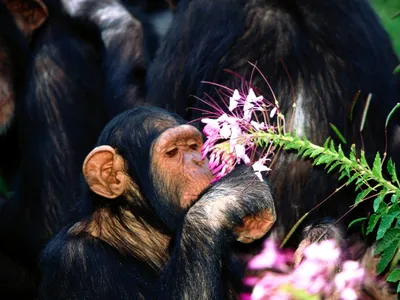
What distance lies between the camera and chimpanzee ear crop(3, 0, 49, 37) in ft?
21.1

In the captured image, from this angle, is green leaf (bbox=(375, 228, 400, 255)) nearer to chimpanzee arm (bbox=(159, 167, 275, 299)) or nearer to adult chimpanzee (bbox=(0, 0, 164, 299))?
chimpanzee arm (bbox=(159, 167, 275, 299))

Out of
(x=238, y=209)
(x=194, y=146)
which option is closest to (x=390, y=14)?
(x=194, y=146)

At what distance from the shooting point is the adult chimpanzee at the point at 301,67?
15.0 ft

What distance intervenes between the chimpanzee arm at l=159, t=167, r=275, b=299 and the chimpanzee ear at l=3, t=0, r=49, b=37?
10.8 ft

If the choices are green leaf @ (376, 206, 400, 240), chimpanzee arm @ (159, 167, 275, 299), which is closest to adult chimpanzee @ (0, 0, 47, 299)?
chimpanzee arm @ (159, 167, 275, 299)

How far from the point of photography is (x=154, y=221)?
411 centimetres

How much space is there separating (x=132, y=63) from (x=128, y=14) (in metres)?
0.56

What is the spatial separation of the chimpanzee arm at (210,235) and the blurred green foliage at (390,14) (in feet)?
12.6

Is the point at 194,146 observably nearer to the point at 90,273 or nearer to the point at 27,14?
the point at 90,273

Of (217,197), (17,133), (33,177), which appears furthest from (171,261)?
(17,133)

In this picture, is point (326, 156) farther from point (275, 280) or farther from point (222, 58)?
point (222, 58)

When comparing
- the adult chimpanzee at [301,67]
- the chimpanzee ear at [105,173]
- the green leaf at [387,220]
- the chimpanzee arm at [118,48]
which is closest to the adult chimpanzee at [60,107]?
the chimpanzee arm at [118,48]

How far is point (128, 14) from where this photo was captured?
6516 millimetres

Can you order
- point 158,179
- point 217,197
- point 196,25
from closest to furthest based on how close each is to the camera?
point 217,197
point 158,179
point 196,25
